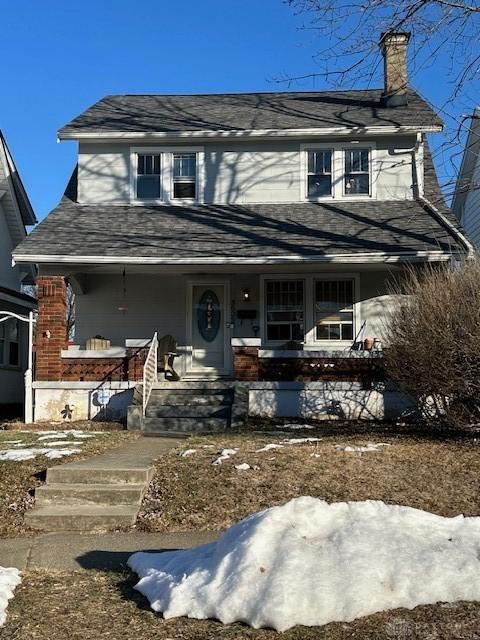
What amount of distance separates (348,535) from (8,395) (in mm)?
16163

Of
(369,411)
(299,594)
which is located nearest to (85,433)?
(369,411)

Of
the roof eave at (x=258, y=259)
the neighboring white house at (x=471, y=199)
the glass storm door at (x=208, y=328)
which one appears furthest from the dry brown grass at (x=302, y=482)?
the neighboring white house at (x=471, y=199)

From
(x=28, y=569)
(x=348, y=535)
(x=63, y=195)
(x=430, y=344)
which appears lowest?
(x=28, y=569)

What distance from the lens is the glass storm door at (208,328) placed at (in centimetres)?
1455

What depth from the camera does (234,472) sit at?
23.9 ft

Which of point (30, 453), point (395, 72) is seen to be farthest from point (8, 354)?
point (395, 72)

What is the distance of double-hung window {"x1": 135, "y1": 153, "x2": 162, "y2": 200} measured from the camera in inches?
606

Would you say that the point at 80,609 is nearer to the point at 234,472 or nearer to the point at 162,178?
the point at 234,472

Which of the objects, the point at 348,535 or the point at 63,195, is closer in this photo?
the point at 348,535

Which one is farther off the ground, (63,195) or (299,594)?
(63,195)

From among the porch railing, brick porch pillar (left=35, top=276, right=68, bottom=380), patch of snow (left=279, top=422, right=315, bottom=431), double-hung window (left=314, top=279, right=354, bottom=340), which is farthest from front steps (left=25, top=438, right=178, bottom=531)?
double-hung window (left=314, top=279, right=354, bottom=340)

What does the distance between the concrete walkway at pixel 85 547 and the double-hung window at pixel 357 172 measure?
34.9ft

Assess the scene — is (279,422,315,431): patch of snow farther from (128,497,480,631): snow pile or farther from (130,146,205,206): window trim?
(130,146,205,206): window trim

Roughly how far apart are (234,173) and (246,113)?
2.15 m
